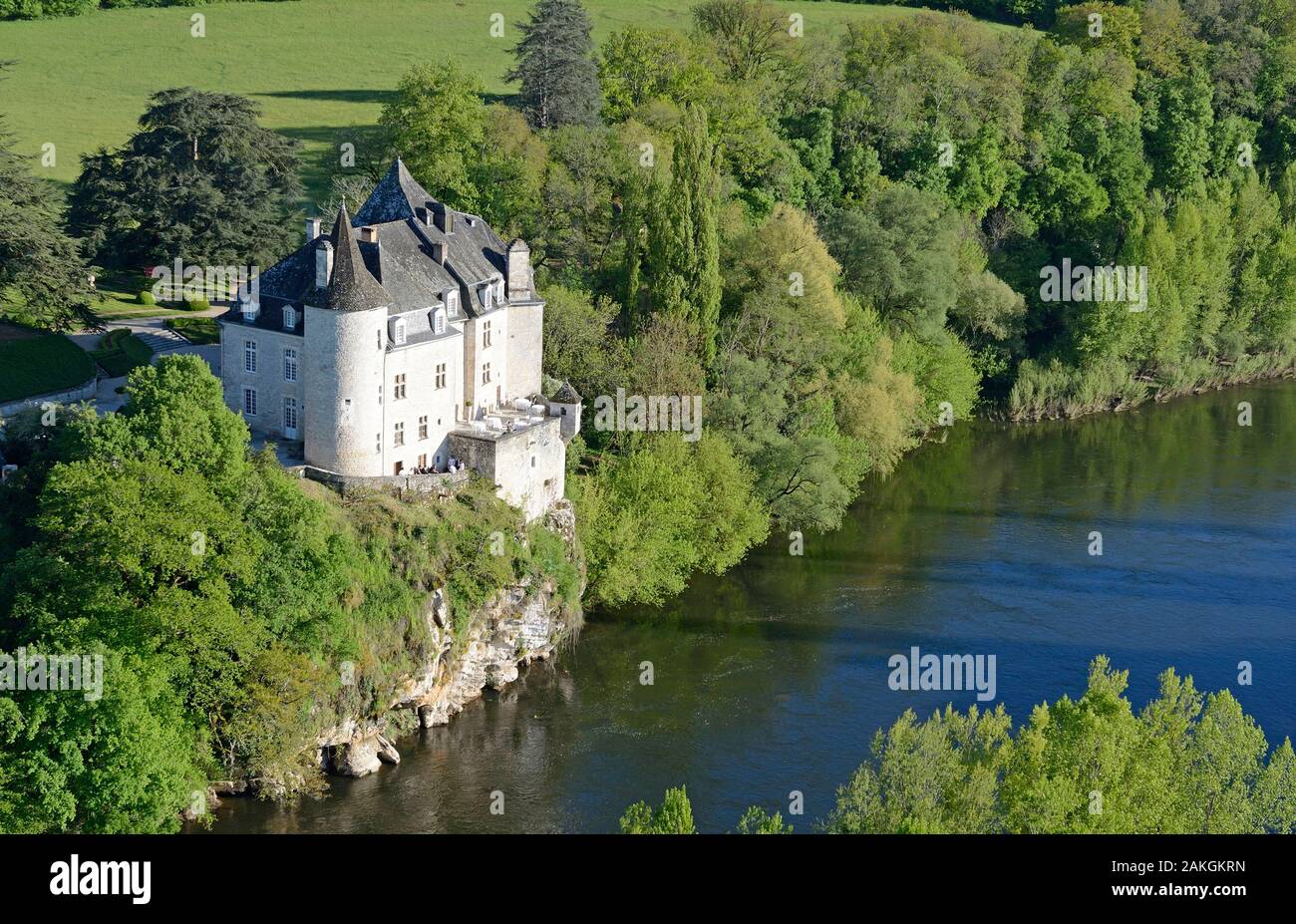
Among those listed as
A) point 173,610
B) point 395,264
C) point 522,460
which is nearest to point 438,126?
point 395,264

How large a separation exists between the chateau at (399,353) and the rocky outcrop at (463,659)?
11.9ft

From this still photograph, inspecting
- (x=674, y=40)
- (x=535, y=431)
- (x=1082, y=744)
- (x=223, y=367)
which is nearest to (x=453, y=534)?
(x=535, y=431)

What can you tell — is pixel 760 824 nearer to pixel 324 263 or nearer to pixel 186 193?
pixel 324 263

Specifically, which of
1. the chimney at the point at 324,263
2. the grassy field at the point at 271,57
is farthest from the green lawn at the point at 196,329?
the grassy field at the point at 271,57

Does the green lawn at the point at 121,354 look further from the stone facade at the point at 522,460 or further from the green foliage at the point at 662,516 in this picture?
the green foliage at the point at 662,516

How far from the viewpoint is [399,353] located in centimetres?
6212

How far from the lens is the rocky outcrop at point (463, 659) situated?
56.3 m

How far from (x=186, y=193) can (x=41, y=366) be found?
1515 centimetres

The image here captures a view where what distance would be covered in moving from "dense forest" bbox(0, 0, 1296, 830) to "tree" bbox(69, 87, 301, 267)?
6.1 inches

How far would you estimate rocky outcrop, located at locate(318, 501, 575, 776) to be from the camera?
56.3 m

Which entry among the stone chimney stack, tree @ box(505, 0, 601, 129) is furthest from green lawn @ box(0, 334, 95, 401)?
tree @ box(505, 0, 601, 129)

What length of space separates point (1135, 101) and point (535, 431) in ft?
209

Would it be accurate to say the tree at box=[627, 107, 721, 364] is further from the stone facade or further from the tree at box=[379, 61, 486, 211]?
the stone facade

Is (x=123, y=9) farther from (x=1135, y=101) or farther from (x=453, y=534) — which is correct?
(x=453, y=534)
